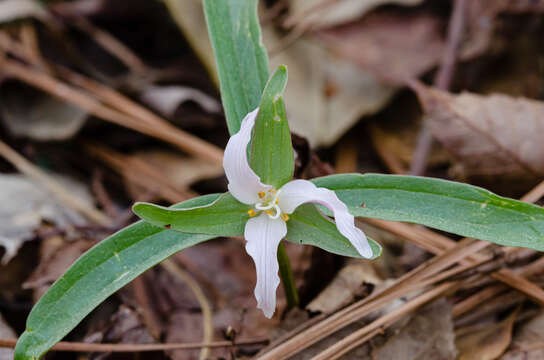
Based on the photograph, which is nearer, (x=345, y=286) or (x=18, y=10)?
(x=345, y=286)

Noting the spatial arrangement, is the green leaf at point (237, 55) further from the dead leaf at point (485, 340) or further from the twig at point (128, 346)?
the dead leaf at point (485, 340)

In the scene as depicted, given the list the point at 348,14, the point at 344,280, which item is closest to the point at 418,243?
the point at 344,280

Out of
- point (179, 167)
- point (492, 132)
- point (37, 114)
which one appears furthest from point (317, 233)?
point (37, 114)

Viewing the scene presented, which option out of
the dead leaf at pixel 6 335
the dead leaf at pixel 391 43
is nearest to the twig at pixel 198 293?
the dead leaf at pixel 6 335

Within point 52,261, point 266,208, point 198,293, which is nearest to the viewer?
point 266,208

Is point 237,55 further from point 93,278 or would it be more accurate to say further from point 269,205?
point 93,278
